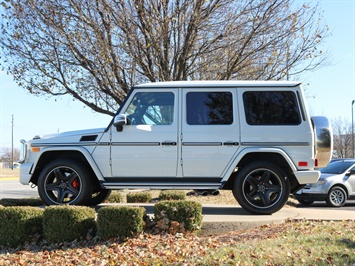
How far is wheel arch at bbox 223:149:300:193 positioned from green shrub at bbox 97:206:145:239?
1.78 meters

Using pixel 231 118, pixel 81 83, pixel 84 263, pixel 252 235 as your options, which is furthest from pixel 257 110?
pixel 81 83

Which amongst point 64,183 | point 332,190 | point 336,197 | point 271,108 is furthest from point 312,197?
point 64,183

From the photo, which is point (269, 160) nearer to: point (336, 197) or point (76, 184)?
point (76, 184)

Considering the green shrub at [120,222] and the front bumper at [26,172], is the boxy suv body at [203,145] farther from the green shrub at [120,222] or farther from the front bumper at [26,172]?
the green shrub at [120,222]

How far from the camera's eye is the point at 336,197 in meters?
16.2

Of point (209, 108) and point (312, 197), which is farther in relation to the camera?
point (312, 197)

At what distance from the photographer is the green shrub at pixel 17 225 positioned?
7352 mm

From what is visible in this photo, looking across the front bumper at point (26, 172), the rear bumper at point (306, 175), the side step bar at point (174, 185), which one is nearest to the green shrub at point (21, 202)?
the front bumper at point (26, 172)

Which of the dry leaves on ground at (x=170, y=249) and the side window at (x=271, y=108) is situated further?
the side window at (x=271, y=108)

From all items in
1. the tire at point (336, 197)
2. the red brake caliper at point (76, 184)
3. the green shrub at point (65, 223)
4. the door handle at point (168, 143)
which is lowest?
the tire at point (336, 197)

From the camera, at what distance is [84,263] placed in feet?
19.7

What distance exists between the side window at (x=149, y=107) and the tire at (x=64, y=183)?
1.22 meters

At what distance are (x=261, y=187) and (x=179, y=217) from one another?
5.30 ft

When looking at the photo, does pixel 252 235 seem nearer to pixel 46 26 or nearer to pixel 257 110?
pixel 257 110
